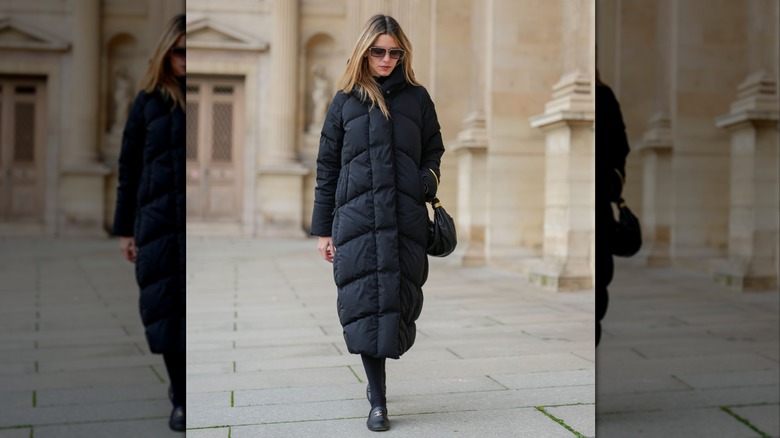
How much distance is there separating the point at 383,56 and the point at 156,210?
121cm

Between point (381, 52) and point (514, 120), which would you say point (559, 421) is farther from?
point (514, 120)

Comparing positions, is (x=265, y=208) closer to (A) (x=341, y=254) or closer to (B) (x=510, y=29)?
(B) (x=510, y=29)

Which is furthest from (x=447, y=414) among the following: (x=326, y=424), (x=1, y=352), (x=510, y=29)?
(x=510, y=29)

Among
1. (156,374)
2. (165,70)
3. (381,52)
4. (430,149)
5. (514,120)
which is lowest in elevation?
(156,374)

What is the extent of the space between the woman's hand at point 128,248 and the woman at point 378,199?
42.1 inches

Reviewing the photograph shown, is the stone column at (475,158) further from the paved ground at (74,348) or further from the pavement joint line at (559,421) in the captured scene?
the paved ground at (74,348)

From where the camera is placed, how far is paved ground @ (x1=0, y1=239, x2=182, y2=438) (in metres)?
2.96

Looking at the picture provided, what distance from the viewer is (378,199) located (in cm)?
373

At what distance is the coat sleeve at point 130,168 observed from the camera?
2852 mm

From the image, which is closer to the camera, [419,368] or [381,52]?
[381,52]

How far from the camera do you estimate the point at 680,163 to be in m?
9.03

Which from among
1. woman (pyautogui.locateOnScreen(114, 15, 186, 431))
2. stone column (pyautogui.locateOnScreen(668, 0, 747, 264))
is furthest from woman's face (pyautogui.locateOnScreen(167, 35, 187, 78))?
stone column (pyautogui.locateOnScreen(668, 0, 747, 264))

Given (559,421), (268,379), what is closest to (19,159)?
(268,379)

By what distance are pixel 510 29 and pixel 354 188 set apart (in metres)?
6.94
